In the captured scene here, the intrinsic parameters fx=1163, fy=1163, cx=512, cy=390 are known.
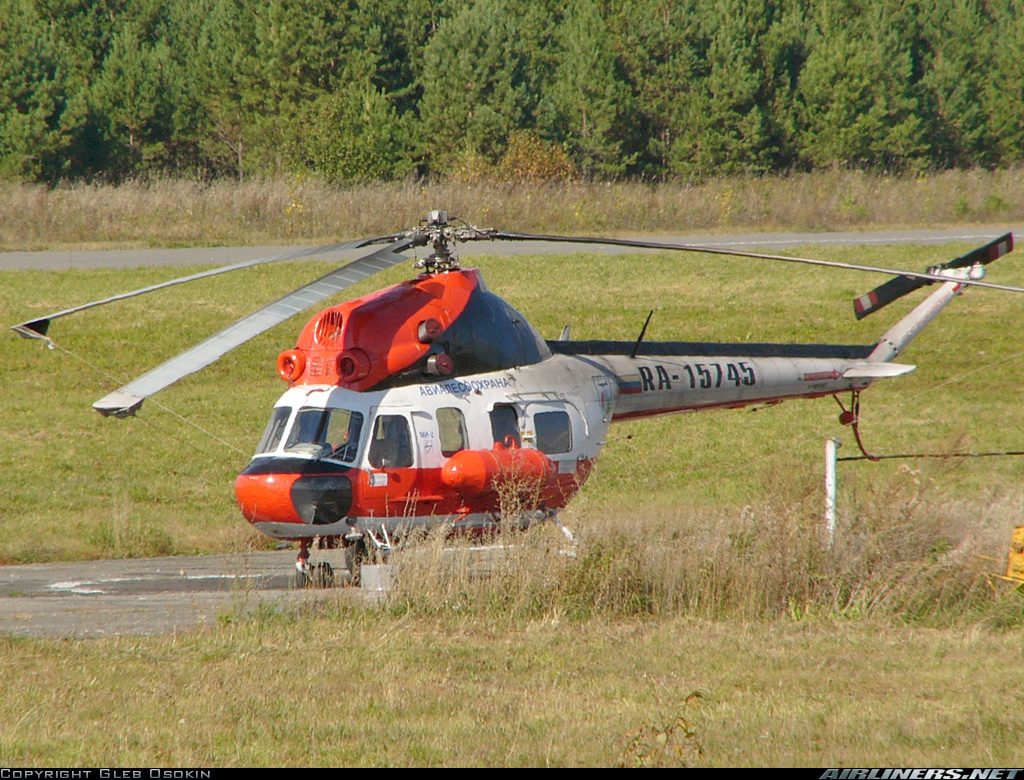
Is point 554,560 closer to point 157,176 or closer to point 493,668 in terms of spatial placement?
point 493,668

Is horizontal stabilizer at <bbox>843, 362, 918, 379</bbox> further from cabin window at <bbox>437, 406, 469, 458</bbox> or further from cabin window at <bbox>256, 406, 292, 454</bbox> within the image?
cabin window at <bbox>256, 406, 292, 454</bbox>

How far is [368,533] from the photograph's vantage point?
10914 mm

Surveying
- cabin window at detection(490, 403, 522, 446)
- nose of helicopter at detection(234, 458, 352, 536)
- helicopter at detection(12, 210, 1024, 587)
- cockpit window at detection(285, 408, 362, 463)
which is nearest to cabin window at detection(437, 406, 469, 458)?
helicopter at detection(12, 210, 1024, 587)

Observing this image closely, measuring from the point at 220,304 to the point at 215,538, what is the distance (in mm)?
10189

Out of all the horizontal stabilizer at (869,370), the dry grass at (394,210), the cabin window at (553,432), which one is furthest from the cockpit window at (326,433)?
the dry grass at (394,210)

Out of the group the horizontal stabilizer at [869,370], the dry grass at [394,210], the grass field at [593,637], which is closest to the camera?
the grass field at [593,637]

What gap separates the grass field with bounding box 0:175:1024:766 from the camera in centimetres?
634

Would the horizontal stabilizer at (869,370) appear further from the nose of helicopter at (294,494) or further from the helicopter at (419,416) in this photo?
the nose of helicopter at (294,494)

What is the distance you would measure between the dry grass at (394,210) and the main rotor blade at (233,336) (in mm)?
22073

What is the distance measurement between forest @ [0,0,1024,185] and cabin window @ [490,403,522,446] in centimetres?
3843

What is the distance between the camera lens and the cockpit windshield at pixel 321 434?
10727 millimetres

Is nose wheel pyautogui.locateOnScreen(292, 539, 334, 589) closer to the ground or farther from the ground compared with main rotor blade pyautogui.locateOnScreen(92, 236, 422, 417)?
closer to the ground

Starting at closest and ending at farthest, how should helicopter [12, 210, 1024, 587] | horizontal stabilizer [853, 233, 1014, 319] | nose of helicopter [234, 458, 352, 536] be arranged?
nose of helicopter [234, 458, 352, 536], helicopter [12, 210, 1024, 587], horizontal stabilizer [853, 233, 1014, 319]

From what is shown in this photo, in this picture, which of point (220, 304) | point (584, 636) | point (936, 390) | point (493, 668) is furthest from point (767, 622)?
point (220, 304)
